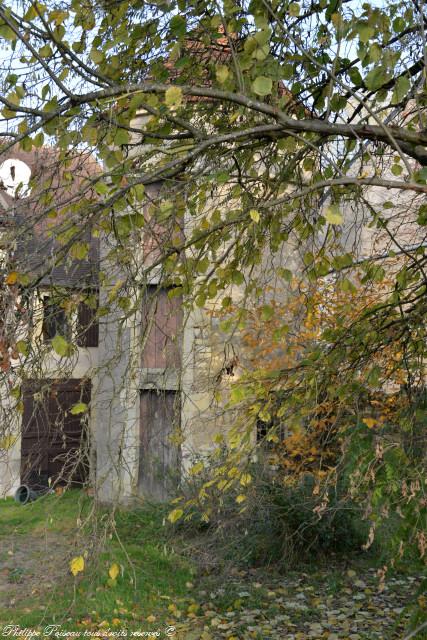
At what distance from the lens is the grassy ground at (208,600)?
258 inches

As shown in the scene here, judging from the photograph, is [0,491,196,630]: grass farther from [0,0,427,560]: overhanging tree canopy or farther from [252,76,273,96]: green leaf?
[252,76,273,96]: green leaf

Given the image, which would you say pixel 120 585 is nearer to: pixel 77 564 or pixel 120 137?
pixel 77 564

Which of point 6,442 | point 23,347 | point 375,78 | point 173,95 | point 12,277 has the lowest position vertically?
point 6,442

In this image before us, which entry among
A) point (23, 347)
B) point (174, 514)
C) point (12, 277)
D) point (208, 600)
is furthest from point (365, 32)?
point (208, 600)

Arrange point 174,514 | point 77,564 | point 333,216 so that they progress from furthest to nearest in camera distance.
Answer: point 174,514 → point 77,564 → point 333,216

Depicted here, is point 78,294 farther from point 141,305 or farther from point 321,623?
point 321,623

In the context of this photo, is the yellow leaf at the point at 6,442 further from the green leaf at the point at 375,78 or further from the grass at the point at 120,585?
the green leaf at the point at 375,78

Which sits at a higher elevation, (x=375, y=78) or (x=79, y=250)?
(x=375, y=78)

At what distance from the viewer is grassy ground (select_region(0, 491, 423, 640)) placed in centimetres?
655

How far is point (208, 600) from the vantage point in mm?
7516

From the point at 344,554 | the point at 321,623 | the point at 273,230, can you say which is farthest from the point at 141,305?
the point at 344,554

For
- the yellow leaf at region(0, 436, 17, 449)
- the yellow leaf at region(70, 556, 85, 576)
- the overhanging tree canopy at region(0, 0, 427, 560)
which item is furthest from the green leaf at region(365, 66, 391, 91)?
the yellow leaf at region(70, 556, 85, 576)

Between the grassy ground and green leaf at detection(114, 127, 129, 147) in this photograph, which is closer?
green leaf at detection(114, 127, 129, 147)

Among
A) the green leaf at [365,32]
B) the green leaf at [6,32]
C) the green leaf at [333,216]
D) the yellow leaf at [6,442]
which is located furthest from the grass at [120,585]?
the green leaf at [365,32]
